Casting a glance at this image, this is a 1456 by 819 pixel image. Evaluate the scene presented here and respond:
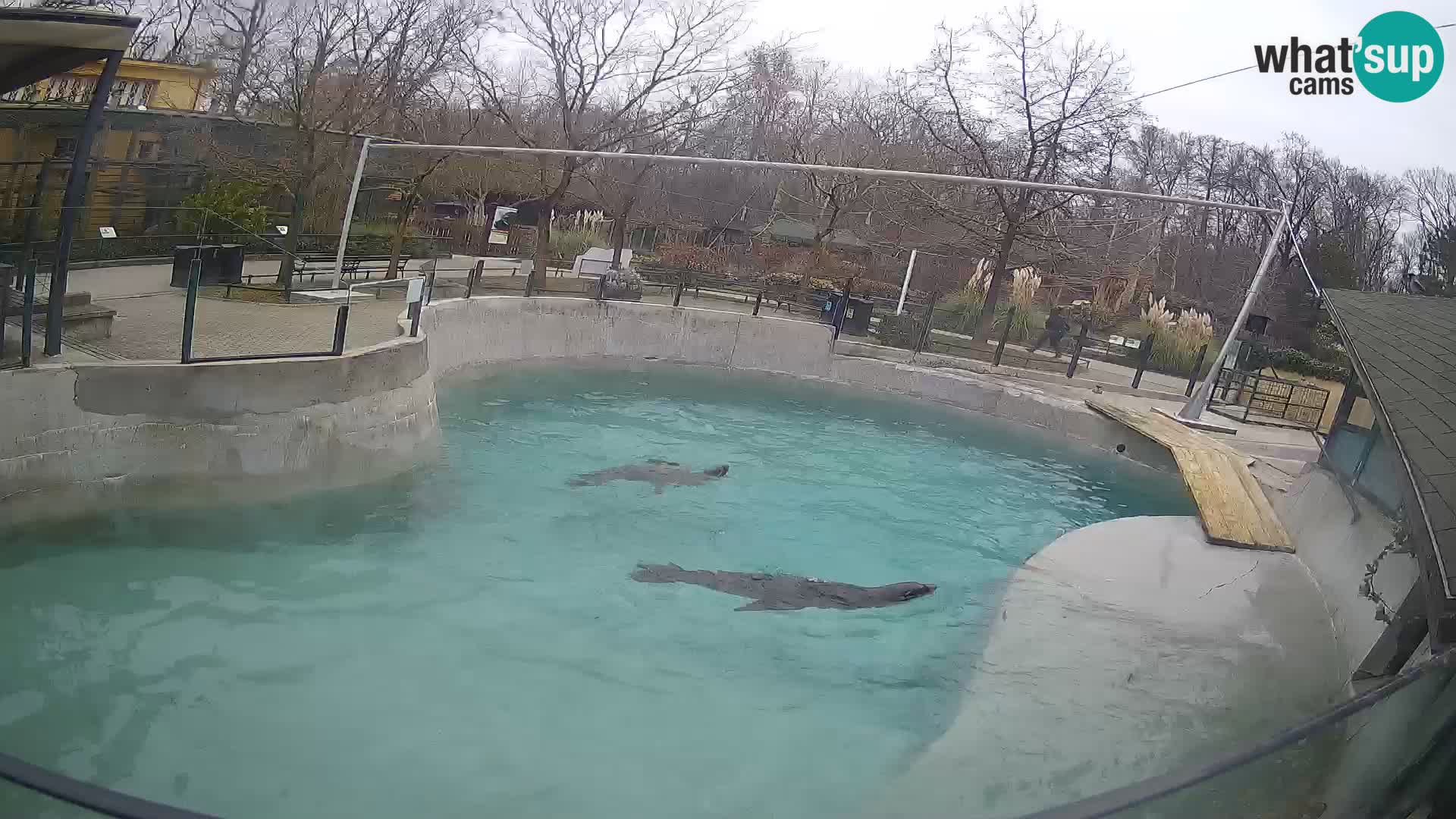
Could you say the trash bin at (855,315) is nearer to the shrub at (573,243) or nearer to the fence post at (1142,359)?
the fence post at (1142,359)

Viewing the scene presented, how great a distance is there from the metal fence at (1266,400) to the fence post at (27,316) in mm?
17439

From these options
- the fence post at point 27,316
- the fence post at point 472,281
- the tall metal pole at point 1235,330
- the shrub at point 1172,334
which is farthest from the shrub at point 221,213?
the shrub at point 1172,334

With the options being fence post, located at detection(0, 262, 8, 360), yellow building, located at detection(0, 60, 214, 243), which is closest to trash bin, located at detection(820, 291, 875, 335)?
yellow building, located at detection(0, 60, 214, 243)

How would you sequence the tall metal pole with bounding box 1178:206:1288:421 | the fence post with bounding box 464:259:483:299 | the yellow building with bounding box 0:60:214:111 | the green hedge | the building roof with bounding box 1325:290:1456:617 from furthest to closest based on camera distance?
the green hedge
the fence post with bounding box 464:259:483:299
the tall metal pole with bounding box 1178:206:1288:421
the yellow building with bounding box 0:60:214:111
the building roof with bounding box 1325:290:1456:617

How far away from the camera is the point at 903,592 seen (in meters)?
9.32

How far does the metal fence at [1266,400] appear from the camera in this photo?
58.1 feet

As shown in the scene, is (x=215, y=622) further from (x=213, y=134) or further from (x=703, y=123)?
(x=703, y=123)

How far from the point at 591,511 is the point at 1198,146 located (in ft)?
135

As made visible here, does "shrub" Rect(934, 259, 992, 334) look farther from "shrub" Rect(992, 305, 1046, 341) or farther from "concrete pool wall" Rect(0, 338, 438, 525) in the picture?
"concrete pool wall" Rect(0, 338, 438, 525)

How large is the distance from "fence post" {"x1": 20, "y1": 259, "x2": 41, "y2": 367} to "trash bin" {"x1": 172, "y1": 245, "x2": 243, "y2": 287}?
4.46m

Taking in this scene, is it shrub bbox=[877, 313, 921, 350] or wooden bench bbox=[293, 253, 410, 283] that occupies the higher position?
shrub bbox=[877, 313, 921, 350]

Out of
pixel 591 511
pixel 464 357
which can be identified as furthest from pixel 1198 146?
pixel 591 511

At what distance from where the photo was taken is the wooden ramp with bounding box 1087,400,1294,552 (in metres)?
9.55

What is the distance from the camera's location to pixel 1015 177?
Answer: 90.2 feet
